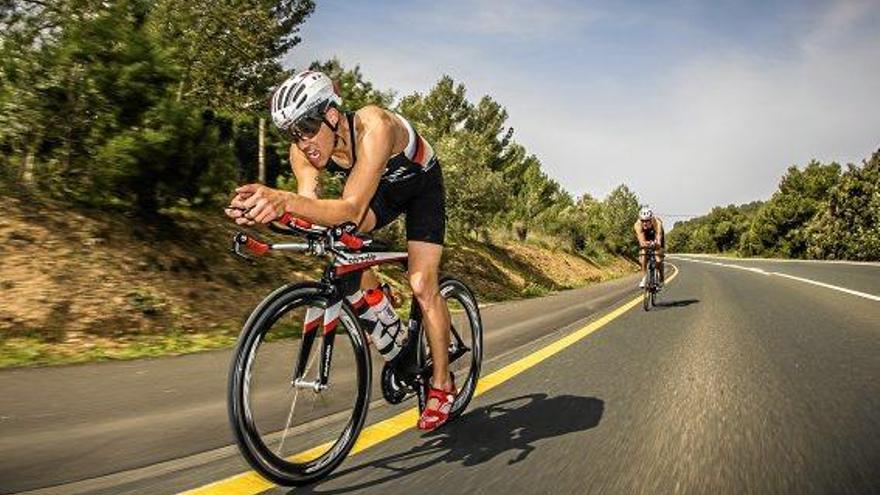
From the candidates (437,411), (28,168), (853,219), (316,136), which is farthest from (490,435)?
(853,219)

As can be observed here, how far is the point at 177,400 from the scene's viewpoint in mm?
3725

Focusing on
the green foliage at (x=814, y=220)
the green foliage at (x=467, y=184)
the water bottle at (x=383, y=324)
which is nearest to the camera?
the water bottle at (x=383, y=324)

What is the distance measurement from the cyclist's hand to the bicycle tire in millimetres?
402

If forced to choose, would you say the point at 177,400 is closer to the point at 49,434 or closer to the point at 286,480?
the point at 49,434

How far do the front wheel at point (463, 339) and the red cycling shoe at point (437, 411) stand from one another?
0.28m

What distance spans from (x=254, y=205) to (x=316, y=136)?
790 mm

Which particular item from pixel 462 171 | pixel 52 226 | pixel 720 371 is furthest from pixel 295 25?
pixel 720 371

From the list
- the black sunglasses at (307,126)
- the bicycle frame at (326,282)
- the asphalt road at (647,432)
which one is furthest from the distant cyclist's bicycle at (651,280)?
the black sunglasses at (307,126)

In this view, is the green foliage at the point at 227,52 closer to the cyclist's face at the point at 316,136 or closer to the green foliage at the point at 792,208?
the cyclist's face at the point at 316,136

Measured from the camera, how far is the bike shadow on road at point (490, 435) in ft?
9.46

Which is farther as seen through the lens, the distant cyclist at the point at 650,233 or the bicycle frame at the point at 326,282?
the distant cyclist at the point at 650,233

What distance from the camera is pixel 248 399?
253cm

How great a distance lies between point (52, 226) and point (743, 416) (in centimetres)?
693

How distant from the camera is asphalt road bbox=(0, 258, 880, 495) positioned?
8.90 ft
